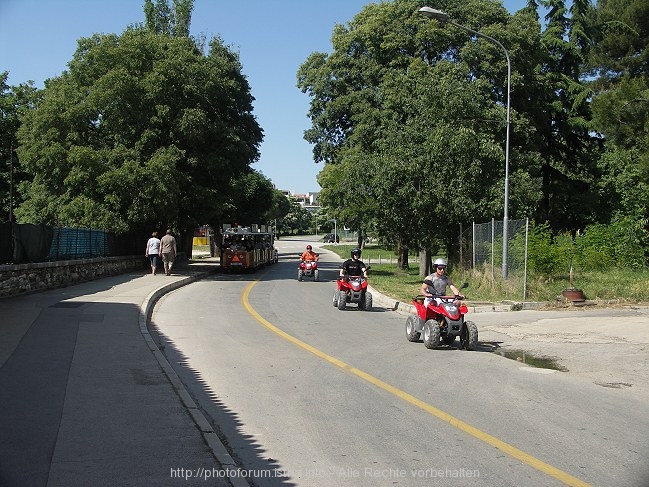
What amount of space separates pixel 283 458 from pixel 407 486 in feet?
3.96

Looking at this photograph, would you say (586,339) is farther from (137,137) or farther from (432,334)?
(137,137)

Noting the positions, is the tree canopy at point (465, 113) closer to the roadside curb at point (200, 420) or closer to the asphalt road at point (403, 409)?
the asphalt road at point (403, 409)

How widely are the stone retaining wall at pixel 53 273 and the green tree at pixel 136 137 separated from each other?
2811mm

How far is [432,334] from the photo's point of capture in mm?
11758

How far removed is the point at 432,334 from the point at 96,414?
667cm

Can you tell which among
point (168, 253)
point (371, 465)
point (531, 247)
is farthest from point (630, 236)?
point (371, 465)

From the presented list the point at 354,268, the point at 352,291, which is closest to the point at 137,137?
the point at 354,268

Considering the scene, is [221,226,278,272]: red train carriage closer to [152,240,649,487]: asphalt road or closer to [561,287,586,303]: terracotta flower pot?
[561,287,586,303]: terracotta flower pot

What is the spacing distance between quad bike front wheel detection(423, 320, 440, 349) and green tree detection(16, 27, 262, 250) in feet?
61.2

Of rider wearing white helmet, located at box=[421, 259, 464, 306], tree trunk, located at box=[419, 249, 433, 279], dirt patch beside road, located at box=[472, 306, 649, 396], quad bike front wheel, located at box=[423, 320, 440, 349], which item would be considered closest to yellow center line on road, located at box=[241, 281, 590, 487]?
quad bike front wheel, located at box=[423, 320, 440, 349]

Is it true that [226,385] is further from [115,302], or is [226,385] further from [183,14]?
[183,14]

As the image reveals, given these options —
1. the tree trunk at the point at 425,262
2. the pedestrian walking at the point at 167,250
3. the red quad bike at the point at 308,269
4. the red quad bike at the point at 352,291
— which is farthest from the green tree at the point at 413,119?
the pedestrian walking at the point at 167,250

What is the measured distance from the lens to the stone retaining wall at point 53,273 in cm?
1745

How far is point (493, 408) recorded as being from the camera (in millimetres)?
7539
